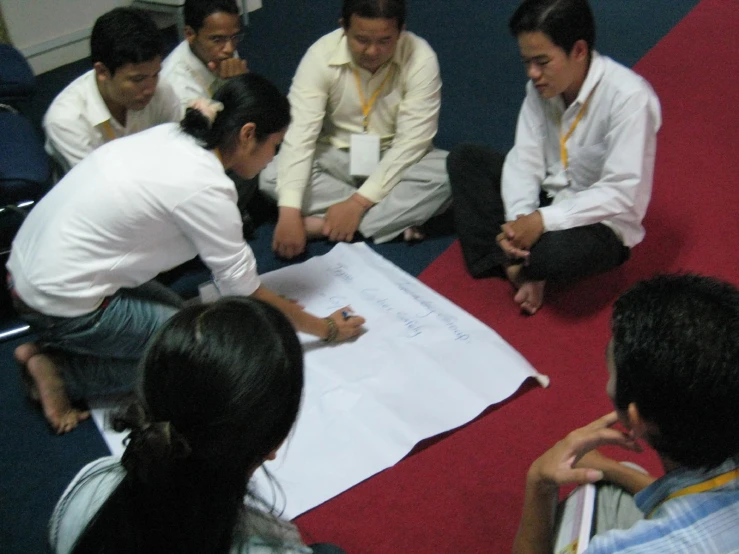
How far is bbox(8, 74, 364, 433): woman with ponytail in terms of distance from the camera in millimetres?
1337

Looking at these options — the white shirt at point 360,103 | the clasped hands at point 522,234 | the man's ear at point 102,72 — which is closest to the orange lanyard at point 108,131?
the man's ear at point 102,72

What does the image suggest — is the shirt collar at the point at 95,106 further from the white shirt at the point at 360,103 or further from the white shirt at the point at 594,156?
the white shirt at the point at 594,156

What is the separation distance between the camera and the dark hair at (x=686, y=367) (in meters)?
0.73

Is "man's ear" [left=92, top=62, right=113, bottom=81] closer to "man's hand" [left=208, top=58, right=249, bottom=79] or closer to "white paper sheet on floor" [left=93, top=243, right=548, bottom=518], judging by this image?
"man's hand" [left=208, top=58, right=249, bottom=79]

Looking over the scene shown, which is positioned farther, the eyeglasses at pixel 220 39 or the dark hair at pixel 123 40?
the eyeglasses at pixel 220 39

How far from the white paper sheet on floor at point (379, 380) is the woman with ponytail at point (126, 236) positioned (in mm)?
147

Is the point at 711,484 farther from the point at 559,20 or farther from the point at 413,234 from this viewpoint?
the point at 413,234

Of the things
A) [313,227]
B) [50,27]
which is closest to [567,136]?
[313,227]

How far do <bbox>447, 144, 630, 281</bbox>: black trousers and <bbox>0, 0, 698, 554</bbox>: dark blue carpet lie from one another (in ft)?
0.49

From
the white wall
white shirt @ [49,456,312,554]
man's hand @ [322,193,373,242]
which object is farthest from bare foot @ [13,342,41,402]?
the white wall

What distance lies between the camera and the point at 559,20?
159cm

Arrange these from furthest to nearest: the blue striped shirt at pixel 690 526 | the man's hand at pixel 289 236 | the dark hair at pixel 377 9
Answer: the man's hand at pixel 289 236
the dark hair at pixel 377 9
the blue striped shirt at pixel 690 526

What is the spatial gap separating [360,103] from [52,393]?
117cm

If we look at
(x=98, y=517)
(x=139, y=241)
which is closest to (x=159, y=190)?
(x=139, y=241)
